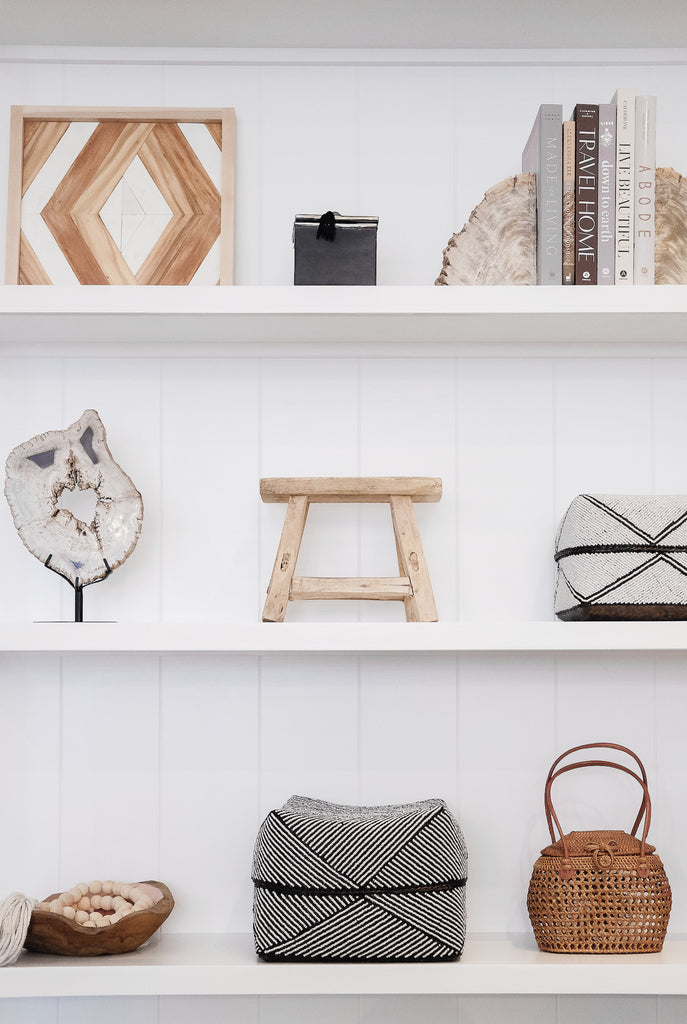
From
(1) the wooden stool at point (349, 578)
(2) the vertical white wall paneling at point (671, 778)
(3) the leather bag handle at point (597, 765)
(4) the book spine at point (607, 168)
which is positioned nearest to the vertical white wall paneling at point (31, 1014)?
(1) the wooden stool at point (349, 578)

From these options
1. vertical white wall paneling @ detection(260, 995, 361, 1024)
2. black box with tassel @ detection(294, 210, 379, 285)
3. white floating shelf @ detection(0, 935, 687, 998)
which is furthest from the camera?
Result: vertical white wall paneling @ detection(260, 995, 361, 1024)

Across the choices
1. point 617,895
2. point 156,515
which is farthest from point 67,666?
point 617,895

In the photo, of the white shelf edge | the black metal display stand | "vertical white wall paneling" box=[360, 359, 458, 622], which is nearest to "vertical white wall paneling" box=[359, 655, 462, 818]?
"vertical white wall paneling" box=[360, 359, 458, 622]

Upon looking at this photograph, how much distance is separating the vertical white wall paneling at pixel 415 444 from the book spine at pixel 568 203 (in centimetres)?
27

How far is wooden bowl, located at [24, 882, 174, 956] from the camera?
50.0 inches

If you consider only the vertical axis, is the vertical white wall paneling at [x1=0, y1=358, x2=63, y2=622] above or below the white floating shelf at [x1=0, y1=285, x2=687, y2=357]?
below

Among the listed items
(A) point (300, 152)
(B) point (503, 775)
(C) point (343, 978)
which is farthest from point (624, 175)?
(C) point (343, 978)

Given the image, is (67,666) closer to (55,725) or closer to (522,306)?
(55,725)

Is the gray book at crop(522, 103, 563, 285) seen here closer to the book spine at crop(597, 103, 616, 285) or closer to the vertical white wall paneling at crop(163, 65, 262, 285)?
the book spine at crop(597, 103, 616, 285)

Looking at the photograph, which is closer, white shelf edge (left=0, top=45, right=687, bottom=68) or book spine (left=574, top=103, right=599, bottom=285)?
book spine (left=574, top=103, right=599, bottom=285)

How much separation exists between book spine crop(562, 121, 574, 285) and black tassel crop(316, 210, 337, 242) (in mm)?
324

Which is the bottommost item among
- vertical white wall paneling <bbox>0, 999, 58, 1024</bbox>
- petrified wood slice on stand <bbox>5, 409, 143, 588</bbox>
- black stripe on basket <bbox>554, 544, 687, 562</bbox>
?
vertical white wall paneling <bbox>0, 999, 58, 1024</bbox>

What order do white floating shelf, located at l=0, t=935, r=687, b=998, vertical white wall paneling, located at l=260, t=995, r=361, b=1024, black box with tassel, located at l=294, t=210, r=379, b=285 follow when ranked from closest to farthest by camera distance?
1. white floating shelf, located at l=0, t=935, r=687, b=998
2. black box with tassel, located at l=294, t=210, r=379, b=285
3. vertical white wall paneling, located at l=260, t=995, r=361, b=1024

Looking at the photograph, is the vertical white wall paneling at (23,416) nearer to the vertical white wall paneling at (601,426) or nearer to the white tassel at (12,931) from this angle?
the white tassel at (12,931)
